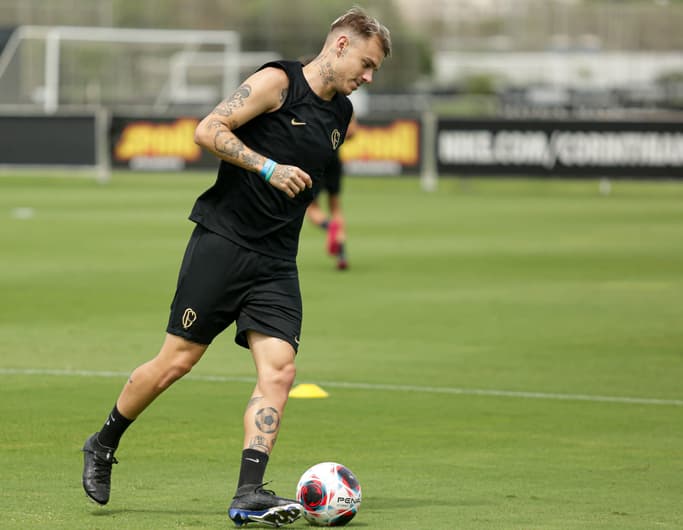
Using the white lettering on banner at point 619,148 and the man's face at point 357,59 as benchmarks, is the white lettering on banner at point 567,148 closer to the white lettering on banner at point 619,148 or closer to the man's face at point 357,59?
the white lettering on banner at point 619,148

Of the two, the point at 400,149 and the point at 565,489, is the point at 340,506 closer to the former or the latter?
the point at 565,489

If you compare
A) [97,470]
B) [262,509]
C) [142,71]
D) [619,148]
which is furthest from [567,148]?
[262,509]

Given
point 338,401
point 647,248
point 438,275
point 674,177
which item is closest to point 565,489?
point 338,401

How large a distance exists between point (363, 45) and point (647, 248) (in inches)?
636

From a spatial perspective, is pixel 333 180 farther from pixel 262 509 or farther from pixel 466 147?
pixel 466 147

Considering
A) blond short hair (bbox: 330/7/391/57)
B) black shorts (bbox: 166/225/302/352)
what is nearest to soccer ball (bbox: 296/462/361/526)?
black shorts (bbox: 166/225/302/352)

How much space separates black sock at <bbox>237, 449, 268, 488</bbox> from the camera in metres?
6.80

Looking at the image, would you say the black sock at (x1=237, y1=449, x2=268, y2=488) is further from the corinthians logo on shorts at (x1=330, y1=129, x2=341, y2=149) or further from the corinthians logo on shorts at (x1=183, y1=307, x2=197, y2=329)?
the corinthians logo on shorts at (x1=330, y1=129, x2=341, y2=149)

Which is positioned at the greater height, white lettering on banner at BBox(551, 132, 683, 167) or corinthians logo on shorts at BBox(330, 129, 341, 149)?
corinthians logo on shorts at BBox(330, 129, 341, 149)

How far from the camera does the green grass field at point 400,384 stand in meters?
7.46

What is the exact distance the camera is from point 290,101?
23.2 feet

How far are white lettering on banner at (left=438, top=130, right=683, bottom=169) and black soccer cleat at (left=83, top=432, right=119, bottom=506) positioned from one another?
87.1 ft

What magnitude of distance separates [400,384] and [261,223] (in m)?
4.16

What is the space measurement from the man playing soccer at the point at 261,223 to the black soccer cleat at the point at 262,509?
0.22m
